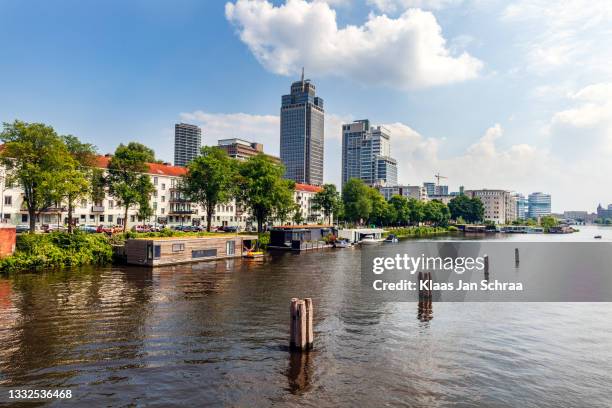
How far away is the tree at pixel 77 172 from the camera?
211 ft

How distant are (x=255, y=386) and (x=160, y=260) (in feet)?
144

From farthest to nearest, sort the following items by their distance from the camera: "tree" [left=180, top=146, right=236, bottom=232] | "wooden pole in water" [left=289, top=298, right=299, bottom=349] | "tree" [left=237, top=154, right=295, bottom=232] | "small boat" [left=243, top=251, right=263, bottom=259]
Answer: "tree" [left=237, top=154, right=295, bottom=232] < "tree" [left=180, top=146, right=236, bottom=232] < "small boat" [left=243, top=251, right=263, bottom=259] < "wooden pole in water" [left=289, top=298, right=299, bottom=349]

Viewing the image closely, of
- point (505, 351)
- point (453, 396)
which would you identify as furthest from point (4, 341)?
point (505, 351)

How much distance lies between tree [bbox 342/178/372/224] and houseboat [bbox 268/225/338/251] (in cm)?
5530

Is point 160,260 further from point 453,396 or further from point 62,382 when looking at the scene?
point 453,396

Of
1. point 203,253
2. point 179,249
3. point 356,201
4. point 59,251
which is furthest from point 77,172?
point 356,201

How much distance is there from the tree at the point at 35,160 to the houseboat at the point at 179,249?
45.6 ft

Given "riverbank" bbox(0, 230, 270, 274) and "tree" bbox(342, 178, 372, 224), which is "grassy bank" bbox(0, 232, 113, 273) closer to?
"riverbank" bbox(0, 230, 270, 274)

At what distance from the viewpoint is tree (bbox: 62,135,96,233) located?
211 ft

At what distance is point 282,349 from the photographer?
2744 cm

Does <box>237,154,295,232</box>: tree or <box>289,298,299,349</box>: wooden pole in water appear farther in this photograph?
<box>237,154,295,232</box>: tree

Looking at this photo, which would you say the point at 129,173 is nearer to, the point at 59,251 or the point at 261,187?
the point at 59,251

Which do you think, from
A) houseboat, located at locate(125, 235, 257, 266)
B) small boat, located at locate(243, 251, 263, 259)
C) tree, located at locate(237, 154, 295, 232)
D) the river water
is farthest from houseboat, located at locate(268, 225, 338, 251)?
the river water

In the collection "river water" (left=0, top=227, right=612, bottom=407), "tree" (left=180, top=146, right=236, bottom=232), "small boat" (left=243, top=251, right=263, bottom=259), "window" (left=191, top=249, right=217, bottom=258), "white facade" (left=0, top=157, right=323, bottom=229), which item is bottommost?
"river water" (left=0, top=227, right=612, bottom=407)
